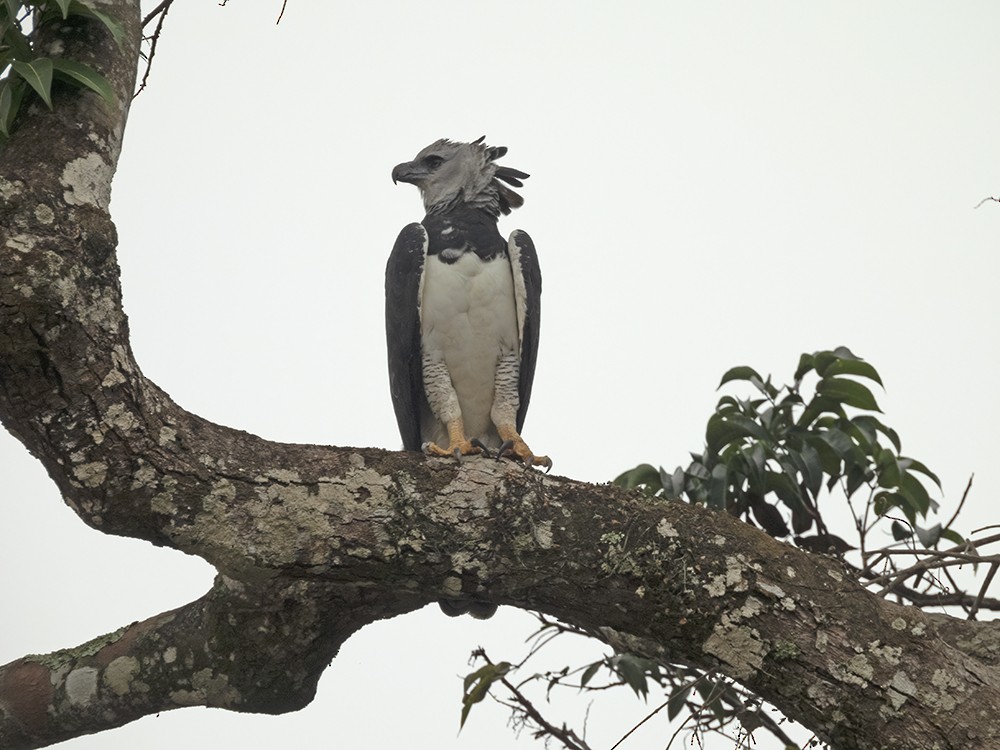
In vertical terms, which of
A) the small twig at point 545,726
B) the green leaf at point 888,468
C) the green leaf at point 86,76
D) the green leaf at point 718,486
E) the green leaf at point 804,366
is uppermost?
the green leaf at point 804,366

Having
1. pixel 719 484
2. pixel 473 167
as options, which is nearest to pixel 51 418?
pixel 719 484

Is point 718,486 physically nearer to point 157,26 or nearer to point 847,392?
point 847,392

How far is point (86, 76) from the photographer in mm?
3076

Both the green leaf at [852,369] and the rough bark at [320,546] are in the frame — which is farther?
the green leaf at [852,369]

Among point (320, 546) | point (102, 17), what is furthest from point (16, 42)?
point (320, 546)

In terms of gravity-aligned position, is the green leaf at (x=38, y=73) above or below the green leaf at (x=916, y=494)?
below

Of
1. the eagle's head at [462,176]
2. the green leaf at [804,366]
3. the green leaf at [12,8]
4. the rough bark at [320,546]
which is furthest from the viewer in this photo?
the eagle's head at [462,176]

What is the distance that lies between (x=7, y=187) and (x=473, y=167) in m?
3.30

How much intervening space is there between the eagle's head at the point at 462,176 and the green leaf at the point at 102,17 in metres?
2.42

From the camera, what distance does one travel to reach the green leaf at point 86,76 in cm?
306

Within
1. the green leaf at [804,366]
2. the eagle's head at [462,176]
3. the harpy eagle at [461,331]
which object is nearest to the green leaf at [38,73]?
the harpy eagle at [461,331]

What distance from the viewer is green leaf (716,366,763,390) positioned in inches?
172

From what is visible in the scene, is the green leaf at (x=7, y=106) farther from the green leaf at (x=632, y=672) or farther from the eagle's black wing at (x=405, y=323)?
the green leaf at (x=632, y=672)

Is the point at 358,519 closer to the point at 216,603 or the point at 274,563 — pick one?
the point at 274,563
